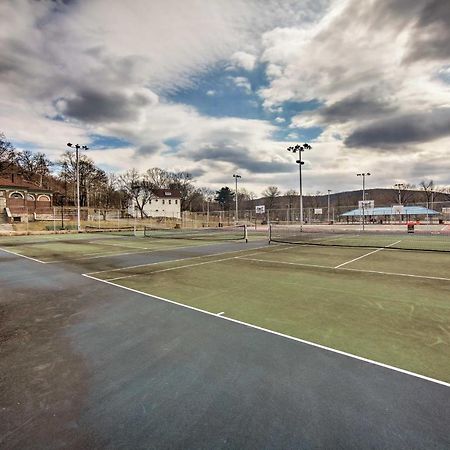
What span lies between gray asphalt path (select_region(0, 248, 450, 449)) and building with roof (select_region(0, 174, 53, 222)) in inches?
2153

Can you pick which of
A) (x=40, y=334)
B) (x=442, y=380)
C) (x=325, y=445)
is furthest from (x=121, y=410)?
(x=442, y=380)

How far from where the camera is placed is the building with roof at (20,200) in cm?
5253

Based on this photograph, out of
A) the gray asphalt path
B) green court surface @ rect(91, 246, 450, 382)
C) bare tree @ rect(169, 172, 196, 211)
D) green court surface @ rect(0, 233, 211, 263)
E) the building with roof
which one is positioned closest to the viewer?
the gray asphalt path

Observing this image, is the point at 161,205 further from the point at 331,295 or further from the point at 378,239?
the point at 331,295

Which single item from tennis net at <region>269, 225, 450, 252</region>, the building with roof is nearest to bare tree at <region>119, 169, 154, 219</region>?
the building with roof

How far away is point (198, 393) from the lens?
345cm

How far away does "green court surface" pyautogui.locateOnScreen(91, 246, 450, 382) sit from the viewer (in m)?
4.74

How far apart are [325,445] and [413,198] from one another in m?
133

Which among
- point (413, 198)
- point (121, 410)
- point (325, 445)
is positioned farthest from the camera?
point (413, 198)

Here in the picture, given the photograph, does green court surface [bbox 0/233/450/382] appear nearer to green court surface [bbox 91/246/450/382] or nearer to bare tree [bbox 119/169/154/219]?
green court surface [bbox 91/246/450/382]

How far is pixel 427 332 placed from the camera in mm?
5164

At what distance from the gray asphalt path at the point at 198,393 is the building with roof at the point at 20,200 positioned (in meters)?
54.7

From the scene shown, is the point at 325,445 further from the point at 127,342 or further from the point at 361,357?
the point at 127,342

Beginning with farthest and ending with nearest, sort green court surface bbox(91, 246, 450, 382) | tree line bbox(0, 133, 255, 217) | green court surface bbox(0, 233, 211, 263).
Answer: tree line bbox(0, 133, 255, 217) → green court surface bbox(0, 233, 211, 263) → green court surface bbox(91, 246, 450, 382)
